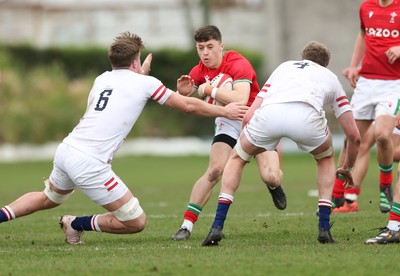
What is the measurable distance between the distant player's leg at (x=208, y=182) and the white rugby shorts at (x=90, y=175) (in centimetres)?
101

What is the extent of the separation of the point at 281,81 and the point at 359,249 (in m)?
1.60

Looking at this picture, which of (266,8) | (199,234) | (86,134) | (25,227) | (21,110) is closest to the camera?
(86,134)

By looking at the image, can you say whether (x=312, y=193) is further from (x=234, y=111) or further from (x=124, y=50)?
(x=124, y=50)

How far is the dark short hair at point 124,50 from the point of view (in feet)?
29.8

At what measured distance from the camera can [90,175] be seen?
888 cm

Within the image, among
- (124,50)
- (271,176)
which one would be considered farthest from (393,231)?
(124,50)

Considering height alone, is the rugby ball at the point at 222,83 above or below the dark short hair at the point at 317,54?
below

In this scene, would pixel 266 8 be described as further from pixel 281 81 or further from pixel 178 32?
pixel 281 81

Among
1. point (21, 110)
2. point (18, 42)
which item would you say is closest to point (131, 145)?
point (21, 110)

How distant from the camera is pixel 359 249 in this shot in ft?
27.3

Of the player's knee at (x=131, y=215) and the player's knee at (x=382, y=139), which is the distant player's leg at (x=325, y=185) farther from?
the player's knee at (x=382, y=139)

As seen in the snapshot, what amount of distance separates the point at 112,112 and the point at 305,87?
67.0 inches

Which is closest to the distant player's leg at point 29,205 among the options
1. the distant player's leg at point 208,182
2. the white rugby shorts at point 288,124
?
the distant player's leg at point 208,182

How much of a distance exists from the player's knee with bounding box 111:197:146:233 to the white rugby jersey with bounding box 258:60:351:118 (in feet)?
4.82
